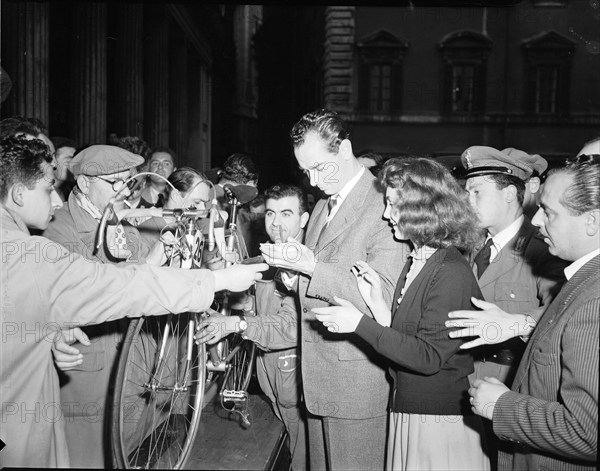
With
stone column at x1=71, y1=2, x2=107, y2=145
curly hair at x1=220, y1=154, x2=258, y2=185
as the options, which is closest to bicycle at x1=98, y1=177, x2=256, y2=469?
curly hair at x1=220, y1=154, x2=258, y2=185

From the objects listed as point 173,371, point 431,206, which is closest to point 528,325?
point 431,206

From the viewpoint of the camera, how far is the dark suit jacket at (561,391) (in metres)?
1.60

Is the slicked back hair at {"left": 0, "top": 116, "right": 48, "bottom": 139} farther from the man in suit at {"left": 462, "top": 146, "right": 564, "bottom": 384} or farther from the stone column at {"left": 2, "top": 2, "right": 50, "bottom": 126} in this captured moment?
the man in suit at {"left": 462, "top": 146, "right": 564, "bottom": 384}

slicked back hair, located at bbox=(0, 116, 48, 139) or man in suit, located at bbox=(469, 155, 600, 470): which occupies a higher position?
slicked back hair, located at bbox=(0, 116, 48, 139)

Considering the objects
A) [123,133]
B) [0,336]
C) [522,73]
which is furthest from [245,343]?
[522,73]

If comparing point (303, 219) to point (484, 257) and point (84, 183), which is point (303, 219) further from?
point (84, 183)

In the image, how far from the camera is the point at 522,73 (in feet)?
52.3

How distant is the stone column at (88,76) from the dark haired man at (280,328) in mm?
4409

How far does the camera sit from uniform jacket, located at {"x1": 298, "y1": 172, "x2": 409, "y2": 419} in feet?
8.19

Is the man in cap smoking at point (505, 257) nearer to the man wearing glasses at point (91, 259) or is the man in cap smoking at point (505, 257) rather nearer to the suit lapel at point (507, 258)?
the suit lapel at point (507, 258)

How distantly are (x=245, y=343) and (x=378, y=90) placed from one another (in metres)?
14.2

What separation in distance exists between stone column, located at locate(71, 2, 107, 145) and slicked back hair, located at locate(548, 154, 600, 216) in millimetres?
6251

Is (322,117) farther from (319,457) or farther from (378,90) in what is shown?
(378,90)

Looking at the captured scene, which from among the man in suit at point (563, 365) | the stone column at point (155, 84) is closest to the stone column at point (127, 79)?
the stone column at point (155, 84)
